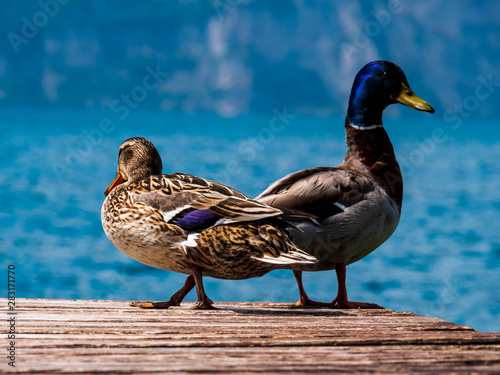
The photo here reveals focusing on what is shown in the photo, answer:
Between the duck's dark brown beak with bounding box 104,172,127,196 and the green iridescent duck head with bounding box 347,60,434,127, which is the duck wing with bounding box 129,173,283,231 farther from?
the green iridescent duck head with bounding box 347,60,434,127

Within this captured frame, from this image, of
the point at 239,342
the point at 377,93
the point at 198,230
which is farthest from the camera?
the point at 377,93

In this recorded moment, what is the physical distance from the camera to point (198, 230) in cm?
Answer: 434

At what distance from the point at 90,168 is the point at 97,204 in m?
16.2

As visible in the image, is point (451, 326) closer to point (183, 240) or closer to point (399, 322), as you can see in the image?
point (399, 322)

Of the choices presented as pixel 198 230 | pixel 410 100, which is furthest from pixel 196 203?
pixel 410 100

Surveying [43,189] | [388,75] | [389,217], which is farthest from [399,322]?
[43,189]

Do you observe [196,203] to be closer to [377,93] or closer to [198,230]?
[198,230]

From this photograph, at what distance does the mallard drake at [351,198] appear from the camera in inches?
194

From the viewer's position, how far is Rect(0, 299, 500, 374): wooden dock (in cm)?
303

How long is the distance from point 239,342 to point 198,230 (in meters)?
1.03

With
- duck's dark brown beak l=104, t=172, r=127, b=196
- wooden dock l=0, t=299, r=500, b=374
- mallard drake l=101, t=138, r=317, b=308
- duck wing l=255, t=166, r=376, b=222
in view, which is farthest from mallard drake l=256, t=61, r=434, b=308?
duck's dark brown beak l=104, t=172, r=127, b=196

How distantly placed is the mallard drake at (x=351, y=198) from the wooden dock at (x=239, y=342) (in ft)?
1.86

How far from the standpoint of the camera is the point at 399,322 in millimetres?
4184

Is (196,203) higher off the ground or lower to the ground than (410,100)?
lower
